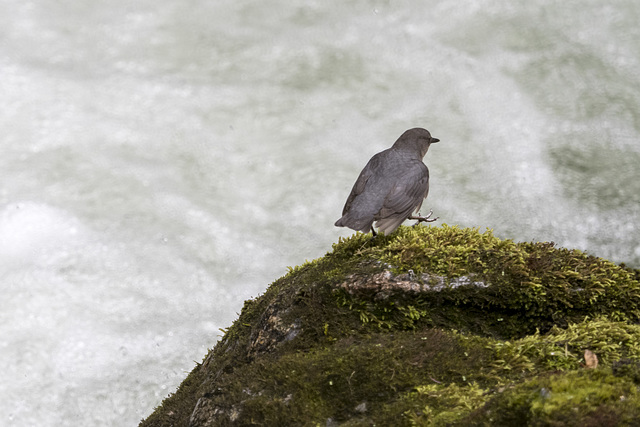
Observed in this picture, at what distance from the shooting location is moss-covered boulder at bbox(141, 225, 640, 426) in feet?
8.66

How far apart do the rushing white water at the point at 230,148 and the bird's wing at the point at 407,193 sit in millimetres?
3358

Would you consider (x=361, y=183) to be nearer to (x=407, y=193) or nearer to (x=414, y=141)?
(x=407, y=193)

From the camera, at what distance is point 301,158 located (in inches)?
368

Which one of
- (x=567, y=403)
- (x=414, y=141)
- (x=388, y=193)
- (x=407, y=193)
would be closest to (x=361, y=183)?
(x=388, y=193)

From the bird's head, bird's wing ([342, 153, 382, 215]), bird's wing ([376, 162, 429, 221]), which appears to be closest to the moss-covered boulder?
bird's wing ([376, 162, 429, 221])

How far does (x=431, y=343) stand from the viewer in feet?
10.7

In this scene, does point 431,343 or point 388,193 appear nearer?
point 431,343

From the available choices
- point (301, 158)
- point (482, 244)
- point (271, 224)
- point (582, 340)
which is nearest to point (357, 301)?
point (482, 244)

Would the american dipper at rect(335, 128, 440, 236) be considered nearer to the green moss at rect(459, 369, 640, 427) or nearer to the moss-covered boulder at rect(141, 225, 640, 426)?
the moss-covered boulder at rect(141, 225, 640, 426)

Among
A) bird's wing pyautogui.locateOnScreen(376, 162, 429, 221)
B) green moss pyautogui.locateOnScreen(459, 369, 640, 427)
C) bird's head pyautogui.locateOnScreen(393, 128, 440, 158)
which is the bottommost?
green moss pyautogui.locateOnScreen(459, 369, 640, 427)

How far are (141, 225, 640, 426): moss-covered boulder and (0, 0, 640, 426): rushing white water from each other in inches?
141

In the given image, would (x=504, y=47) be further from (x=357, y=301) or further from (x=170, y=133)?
(x=357, y=301)

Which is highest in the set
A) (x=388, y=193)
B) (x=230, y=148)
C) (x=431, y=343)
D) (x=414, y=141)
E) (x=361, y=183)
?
(x=230, y=148)

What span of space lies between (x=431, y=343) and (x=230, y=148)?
682 cm
